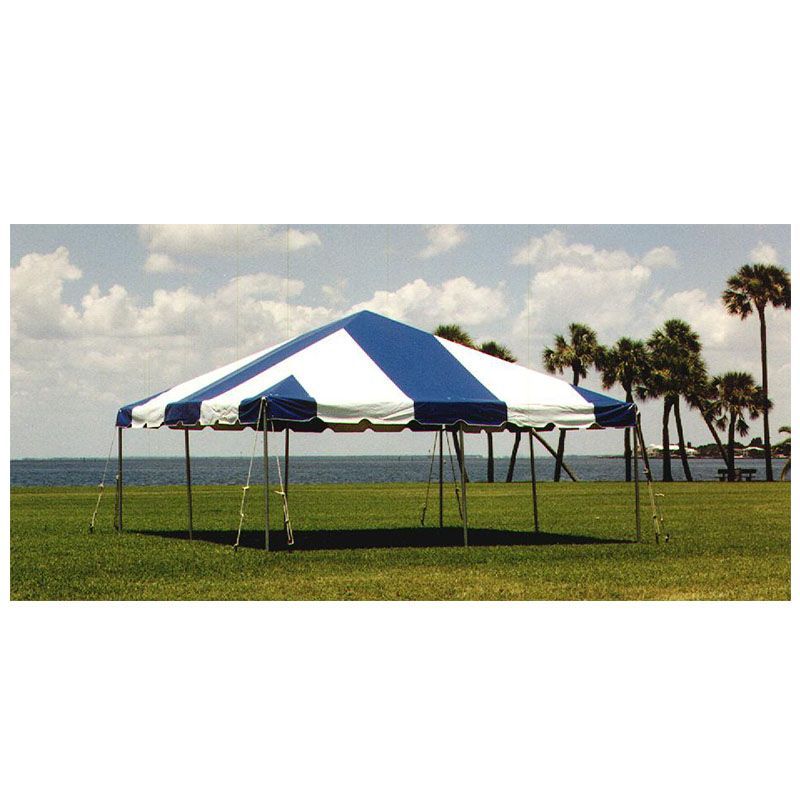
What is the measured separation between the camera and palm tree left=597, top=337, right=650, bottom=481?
189 feet

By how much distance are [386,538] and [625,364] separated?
4182cm

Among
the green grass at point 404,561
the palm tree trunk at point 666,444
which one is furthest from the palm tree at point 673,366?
the green grass at point 404,561

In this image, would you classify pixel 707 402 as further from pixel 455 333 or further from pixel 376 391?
pixel 376 391

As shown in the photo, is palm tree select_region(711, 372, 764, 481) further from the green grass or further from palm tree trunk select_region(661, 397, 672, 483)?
the green grass

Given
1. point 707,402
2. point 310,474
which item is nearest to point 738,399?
point 707,402

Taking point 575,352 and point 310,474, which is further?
point 310,474

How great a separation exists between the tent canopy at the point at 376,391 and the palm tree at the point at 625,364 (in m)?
42.5

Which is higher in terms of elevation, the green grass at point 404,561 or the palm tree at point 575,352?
the palm tree at point 575,352

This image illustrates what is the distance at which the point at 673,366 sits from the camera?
5825 centimetres

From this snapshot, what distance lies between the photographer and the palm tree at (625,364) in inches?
2263

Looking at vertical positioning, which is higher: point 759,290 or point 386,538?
point 759,290

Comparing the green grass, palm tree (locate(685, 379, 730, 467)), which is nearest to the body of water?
palm tree (locate(685, 379, 730, 467))

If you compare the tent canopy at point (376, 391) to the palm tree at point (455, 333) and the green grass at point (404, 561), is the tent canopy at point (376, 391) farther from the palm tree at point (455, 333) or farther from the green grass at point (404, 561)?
the palm tree at point (455, 333)
